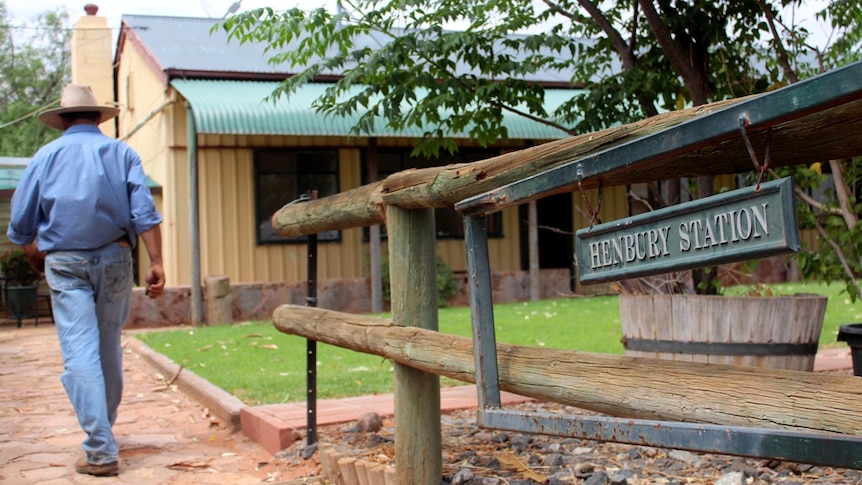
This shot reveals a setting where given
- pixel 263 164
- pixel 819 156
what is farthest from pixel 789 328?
pixel 263 164

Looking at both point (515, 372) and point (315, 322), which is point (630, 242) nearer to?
point (515, 372)

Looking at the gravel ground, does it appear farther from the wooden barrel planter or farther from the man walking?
the man walking

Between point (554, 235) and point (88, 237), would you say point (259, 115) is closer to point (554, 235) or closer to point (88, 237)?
point (88, 237)

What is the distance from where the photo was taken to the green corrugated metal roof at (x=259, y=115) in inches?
513

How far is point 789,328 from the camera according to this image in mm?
4766

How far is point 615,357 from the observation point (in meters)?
2.76

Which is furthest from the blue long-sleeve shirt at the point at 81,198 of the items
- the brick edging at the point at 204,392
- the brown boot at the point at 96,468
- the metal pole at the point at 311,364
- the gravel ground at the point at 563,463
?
the gravel ground at the point at 563,463

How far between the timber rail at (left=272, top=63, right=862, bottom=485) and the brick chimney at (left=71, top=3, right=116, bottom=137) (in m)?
18.3

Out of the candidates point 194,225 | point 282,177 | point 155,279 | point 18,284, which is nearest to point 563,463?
point 155,279

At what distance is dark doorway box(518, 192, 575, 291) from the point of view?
17.3 meters

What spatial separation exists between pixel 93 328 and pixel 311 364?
1129mm

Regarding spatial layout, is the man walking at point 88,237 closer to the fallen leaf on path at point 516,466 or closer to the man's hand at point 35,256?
the man's hand at point 35,256

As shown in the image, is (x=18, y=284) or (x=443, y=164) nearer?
(x=18, y=284)

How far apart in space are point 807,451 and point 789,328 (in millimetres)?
2977
